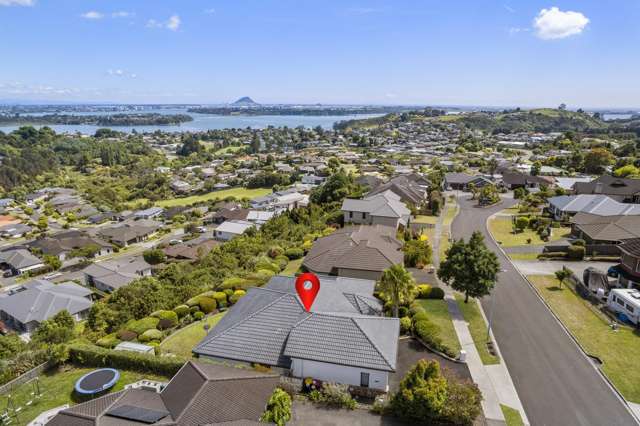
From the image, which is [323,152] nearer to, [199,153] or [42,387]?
[199,153]

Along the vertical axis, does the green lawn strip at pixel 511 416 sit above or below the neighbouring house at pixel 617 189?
below

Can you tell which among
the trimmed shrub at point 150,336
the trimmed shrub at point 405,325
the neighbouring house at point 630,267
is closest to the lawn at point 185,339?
the trimmed shrub at point 150,336

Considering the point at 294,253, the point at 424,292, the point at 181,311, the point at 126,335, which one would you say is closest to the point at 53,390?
the point at 126,335

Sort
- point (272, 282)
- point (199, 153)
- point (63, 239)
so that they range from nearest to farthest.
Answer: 1. point (272, 282)
2. point (63, 239)
3. point (199, 153)

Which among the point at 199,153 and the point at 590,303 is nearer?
the point at 590,303

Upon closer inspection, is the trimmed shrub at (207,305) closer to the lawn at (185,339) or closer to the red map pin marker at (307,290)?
the lawn at (185,339)

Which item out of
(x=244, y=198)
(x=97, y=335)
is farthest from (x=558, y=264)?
(x=244, y=198)
